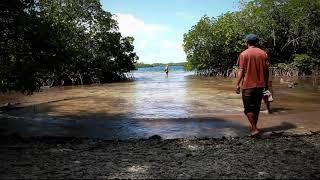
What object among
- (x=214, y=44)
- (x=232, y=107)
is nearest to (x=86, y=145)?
(x=232, y=107)

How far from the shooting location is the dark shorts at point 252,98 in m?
7.96

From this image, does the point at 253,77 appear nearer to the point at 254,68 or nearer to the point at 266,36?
the point at 254,68

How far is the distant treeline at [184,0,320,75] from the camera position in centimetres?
4172

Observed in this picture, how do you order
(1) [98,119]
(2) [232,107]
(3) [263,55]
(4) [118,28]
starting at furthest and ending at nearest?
(4) [118,28], (2) [232,107], (1) [98,119], (3) [263,55]

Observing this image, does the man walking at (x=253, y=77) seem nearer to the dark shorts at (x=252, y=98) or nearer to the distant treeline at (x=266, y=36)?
the dark shorts at (x=252, y=98)

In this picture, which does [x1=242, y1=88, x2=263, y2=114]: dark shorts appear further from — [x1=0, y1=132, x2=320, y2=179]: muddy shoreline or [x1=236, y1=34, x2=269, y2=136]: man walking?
[x1=0, y1=132, x2=320, y2=179]: muddy shoreline

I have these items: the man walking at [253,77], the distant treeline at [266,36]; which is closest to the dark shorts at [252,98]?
the man walking at [253,77]

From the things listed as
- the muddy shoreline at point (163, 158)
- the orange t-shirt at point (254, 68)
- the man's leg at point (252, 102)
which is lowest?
the muddy shoreline at point (163, 158)

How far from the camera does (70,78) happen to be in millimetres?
34969

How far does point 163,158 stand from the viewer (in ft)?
19.8

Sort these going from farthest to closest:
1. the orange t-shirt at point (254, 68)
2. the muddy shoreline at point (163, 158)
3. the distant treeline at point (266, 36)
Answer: the distant treeline at point (266, 36), the orange t-shirt at point (254, 68), the muddy shoreline at point (163, 158)

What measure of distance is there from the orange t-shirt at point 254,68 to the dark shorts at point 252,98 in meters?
0.10

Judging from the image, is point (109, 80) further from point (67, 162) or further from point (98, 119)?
point (67, 162)

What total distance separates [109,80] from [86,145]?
33053 millimetres
